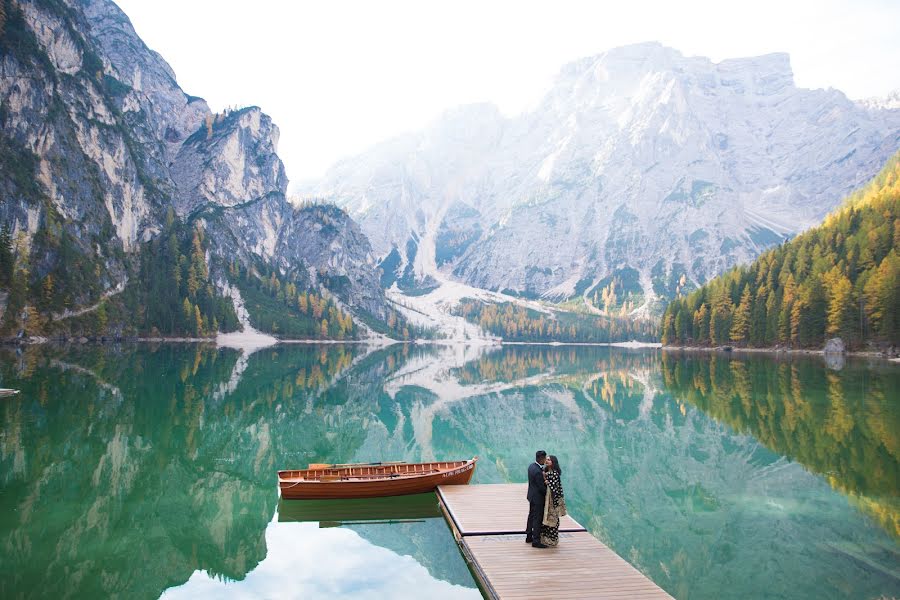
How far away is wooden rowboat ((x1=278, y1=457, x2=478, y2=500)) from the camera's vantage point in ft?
79.4

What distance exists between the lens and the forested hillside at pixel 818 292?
100500mm

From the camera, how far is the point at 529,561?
1656 cm

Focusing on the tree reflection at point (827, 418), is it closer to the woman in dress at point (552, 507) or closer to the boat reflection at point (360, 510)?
the woman in dress at point (552, 507)

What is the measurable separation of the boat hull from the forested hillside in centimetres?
9653

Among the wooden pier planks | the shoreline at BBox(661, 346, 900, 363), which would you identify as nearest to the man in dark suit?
the wooden pier planks

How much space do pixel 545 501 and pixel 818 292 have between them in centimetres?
11728

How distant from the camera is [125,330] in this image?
500 feet

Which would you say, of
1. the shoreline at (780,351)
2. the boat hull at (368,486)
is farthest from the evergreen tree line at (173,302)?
the boat hull at (368,486)

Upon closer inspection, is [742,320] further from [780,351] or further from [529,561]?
[529,561]

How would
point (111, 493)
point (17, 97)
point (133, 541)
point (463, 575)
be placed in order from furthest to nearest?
point (17, 97) < point (111, 493) < point (133, 541) < point (463, 575)

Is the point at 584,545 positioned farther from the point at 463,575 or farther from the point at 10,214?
the point at 10,214

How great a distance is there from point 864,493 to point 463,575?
717 inches

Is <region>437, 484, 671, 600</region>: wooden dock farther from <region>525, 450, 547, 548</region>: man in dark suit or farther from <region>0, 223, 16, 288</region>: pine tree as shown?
<region>0, 223, 16, 288</region>: pine tree

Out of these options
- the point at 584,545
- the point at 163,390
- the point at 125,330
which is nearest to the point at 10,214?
the point at 125,330
